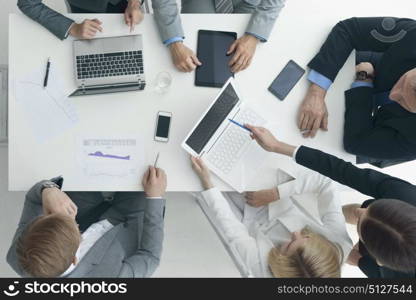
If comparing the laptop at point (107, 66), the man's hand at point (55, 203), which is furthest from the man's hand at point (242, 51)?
the man's hand at point (55, 203)

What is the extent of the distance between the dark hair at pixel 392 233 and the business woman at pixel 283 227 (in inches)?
6.4

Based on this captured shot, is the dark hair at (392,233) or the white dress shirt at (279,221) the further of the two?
the white dress shirt at (279,221)

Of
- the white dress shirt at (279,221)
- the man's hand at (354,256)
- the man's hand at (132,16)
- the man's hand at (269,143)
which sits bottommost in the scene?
the man's hand at (354,256)

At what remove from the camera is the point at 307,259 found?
3.84ft

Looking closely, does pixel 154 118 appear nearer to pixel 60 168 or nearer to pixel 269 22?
pixel 60 168

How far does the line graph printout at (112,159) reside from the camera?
4.43 ft

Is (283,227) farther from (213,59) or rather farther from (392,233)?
(213,59)

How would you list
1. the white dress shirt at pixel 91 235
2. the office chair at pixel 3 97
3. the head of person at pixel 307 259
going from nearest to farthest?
the head of person at pixel 307 259, the white dress shirt at pixel 91 235, the office chair at pixel 3 97

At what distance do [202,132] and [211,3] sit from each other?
73 centimetres

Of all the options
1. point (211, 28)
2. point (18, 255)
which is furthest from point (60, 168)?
point (211, 28)

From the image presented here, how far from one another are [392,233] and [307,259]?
0.26m

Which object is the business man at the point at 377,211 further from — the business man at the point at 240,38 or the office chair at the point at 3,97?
the office chair at the point at 3,97

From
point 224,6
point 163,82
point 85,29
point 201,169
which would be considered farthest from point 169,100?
point 224,6

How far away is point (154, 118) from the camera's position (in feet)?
4.52
